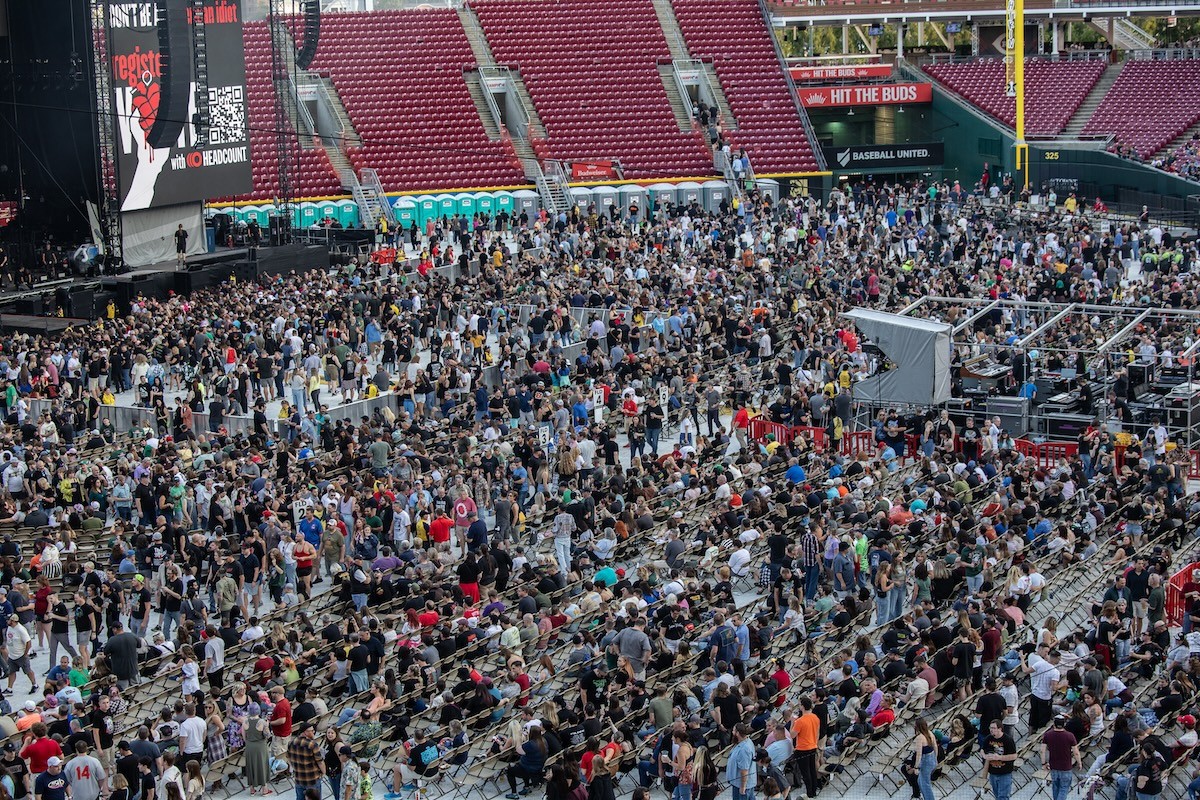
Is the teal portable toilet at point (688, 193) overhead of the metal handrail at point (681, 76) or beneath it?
beneath

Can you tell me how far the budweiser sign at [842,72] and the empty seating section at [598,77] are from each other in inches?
189

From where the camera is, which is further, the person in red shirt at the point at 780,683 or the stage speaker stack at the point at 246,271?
the stage speaker stack at the point at 246,271

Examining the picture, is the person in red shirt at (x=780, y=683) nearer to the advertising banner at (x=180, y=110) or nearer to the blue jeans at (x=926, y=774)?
the blue jeans at (x=926, y=774)

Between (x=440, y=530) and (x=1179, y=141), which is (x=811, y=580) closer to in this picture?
(x=440, y=530)

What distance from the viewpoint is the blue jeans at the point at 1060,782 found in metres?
15.8

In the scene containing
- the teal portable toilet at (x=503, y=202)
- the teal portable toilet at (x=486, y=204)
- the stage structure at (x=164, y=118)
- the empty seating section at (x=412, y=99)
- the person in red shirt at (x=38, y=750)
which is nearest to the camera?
the person in red shirt at (x=38, y=750)

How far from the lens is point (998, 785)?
16.1 meters

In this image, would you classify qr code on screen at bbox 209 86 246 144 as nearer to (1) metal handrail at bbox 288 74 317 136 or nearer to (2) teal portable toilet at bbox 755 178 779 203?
(1) metal handrail at bbox 288 74 317 136

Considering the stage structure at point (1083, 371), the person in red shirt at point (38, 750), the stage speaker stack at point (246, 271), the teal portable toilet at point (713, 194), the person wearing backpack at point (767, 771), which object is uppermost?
the teal portable toilet at point (713, 194)

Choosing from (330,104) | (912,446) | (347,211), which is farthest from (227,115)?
(912,446)

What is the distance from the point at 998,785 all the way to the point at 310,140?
3953cm

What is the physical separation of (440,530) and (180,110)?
20309mm

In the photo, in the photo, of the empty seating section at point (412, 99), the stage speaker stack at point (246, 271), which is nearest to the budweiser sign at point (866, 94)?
the empty seating section at point (412, 99)

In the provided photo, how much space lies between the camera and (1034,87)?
2234 inches
